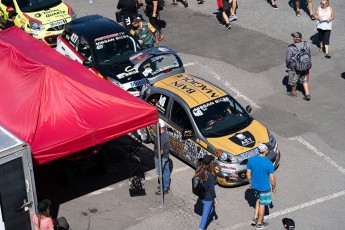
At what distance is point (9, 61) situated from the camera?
46.0 feet

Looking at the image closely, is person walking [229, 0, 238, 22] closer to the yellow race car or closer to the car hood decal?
the yellow race car

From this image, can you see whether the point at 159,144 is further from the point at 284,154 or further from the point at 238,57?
the point at 238,57

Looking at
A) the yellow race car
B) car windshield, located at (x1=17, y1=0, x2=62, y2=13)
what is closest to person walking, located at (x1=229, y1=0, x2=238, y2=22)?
the yellow race car

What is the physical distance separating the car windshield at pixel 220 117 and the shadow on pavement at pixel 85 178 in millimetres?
1562

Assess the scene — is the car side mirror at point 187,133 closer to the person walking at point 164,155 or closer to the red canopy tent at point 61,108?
the person walking at point 164,155

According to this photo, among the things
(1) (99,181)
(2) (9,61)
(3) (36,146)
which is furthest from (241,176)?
(2) (9,61)

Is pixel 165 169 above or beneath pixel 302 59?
beneath

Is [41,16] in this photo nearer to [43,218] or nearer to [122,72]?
[122,72]

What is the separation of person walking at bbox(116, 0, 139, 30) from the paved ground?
137cm

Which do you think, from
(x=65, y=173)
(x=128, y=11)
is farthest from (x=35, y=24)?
(x=65, y=173)

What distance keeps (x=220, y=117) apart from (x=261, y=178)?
258 cm

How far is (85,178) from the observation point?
1439 cm

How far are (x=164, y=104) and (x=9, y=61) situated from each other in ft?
11.0

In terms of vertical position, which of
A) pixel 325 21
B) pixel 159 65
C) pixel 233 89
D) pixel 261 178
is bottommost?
pixel 233 89
